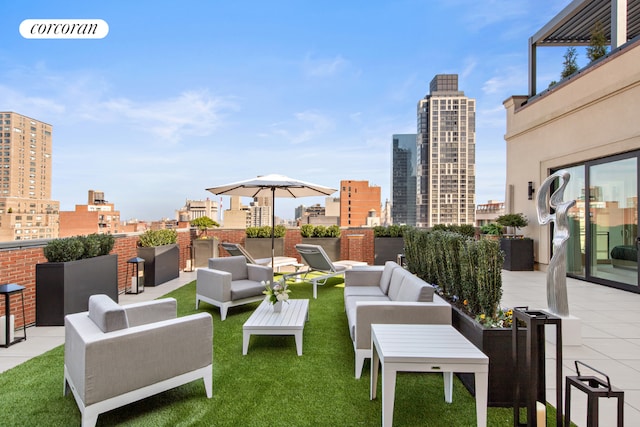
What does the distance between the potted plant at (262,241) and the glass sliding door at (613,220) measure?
7.50 m

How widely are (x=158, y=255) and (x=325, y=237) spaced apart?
4.47 metres

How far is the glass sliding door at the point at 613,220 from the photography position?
244 inches

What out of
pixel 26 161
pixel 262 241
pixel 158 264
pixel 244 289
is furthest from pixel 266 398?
pixel 26 161

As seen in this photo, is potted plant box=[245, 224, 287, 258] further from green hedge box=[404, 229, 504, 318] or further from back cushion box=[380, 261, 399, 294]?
green hedge box=[404, 229, 504, 318]

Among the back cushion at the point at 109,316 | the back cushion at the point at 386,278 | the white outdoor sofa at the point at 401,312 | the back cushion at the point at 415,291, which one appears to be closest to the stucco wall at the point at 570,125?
the back cushion at the point at 386,278

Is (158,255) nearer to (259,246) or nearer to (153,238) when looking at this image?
(153,238)

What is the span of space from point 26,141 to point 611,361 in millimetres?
18508

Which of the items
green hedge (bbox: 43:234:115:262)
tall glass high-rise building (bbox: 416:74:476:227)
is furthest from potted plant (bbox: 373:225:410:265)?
tall glass high-rise building (bbox: 416:74:476:227)

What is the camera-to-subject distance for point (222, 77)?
43.1ft

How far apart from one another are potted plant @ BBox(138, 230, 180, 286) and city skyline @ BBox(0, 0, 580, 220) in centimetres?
138

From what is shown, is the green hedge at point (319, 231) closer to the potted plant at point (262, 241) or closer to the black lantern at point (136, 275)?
the potted plant at point (262, 241)

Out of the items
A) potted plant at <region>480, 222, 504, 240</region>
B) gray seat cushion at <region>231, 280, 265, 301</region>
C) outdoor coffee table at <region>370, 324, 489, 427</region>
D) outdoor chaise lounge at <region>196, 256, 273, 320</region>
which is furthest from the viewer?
potted plant at <region>480, 222, 504, 240</region>

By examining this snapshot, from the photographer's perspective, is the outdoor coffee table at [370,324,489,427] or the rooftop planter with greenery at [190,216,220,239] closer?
the outdoor coffee table at [370,324,489,427]

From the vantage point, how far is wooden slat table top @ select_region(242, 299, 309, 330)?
341 cm
